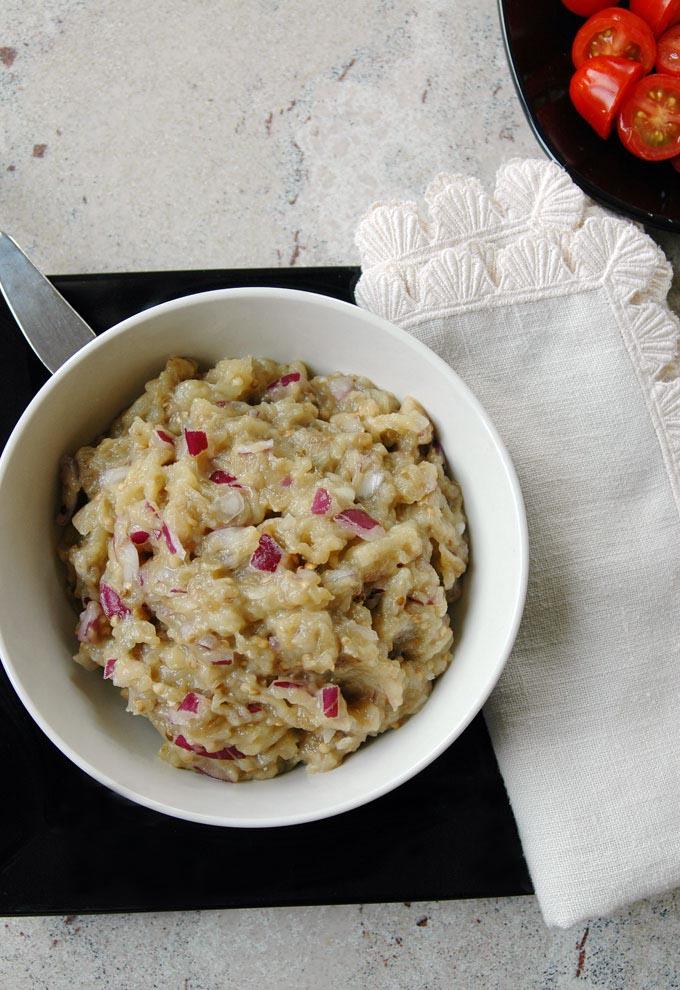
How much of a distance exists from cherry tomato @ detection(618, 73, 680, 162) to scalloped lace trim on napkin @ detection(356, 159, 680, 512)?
13.0 inches

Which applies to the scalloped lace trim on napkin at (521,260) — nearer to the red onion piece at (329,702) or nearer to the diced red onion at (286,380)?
the diced red onion at (286,380)

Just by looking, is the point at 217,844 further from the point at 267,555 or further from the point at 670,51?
the point at 670,51

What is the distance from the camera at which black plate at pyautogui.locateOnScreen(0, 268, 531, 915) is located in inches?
90.2

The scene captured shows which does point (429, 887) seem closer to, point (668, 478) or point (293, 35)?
point (668, 478)

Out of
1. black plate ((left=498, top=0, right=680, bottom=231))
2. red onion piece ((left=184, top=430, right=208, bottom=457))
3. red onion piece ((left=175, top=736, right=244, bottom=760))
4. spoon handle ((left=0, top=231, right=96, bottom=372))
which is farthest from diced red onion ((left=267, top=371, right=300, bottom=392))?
black plate ((left=498, top=0, right=680, bottom=231))

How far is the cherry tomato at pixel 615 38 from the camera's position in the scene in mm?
2754

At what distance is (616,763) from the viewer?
7.81ft

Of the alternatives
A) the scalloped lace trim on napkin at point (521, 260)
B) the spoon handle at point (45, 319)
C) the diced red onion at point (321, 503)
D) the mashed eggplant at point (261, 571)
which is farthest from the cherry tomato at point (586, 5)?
the diced red onion at point (321, 503)

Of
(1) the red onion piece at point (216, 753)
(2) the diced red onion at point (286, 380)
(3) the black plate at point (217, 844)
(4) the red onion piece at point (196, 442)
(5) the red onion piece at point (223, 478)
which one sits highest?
(4) the red onion piece at point (196, 442)

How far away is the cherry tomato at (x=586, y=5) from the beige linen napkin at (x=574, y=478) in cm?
60

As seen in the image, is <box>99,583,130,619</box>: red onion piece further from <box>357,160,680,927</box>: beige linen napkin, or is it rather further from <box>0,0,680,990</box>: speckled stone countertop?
<box>0,0,680,990</box>: speckled stone countertop

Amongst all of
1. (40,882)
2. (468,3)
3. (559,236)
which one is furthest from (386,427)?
(468,3)

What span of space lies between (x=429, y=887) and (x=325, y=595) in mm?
986

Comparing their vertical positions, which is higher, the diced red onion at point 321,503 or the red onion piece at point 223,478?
the red onion piece at point 223,478
